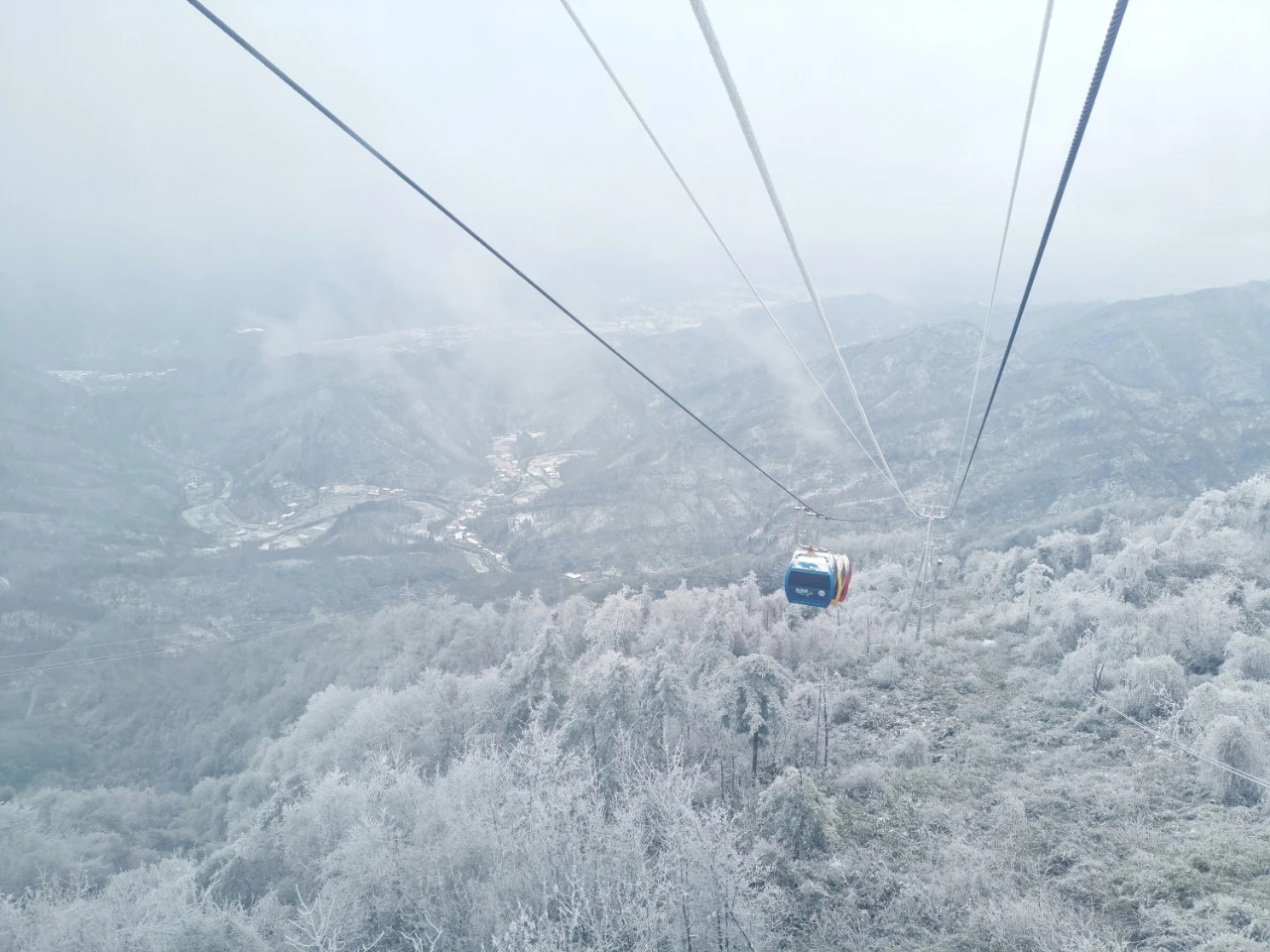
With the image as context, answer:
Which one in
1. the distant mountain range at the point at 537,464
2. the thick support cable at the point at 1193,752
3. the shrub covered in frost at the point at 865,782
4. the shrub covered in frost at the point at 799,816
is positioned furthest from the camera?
the distant mountain range at the point at 537,464

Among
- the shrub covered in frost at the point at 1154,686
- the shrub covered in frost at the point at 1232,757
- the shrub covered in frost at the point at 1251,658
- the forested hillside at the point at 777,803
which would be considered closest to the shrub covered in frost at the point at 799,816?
the forested hillside at the point at 777,803

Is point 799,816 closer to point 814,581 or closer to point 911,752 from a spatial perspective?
point 911,752

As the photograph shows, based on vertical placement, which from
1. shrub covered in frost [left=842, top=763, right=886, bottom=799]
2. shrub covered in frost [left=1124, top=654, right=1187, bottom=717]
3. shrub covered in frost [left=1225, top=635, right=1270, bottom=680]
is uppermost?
shrub covered in frost [left=1225, top=635, right=1270, bottom=680]

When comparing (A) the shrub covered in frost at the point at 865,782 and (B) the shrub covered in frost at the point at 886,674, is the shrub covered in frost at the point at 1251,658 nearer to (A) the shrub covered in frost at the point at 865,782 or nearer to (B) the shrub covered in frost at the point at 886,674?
(B) the shrub covered in frost at the point at 886,674

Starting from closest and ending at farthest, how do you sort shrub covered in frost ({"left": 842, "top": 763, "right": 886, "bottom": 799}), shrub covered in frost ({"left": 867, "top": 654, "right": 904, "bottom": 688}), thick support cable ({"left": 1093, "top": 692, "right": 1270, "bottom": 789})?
1. thick support cable ({"left": 1093, "top": 692, "right": 1270, "bottom": 789})
2. shrub covered in frost ({"left": 842, "top": 763, "right": 886, "bottom": 799})
3. shrub covered in frost ({"left": 867, "top": 654, "right": 904, "bottom": 688})

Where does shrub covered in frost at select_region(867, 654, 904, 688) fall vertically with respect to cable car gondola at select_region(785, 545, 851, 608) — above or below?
below

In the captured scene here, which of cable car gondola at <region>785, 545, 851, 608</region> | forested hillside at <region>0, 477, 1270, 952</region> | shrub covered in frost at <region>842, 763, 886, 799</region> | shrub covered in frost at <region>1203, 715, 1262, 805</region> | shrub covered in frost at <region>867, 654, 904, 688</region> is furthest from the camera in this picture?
shrub covered in frost at <region>867, 654, 904, 688</region>

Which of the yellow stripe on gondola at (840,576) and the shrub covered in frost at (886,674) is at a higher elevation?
the yellow stripe on gondola at (840,576)

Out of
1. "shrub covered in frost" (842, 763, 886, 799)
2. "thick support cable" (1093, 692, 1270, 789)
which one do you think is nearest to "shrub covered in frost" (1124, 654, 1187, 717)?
"thick support cable" (1093, 692, 1270, 789)

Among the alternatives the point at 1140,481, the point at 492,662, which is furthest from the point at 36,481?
the point at 1140,481

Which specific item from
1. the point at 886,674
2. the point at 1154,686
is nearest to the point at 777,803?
the point at 886,674

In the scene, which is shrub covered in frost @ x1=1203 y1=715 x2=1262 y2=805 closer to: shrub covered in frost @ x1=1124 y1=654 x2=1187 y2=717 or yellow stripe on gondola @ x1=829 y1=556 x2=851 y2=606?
shrub covered in frost @ x1=1124 y1=654 x2=1187 y2=717
